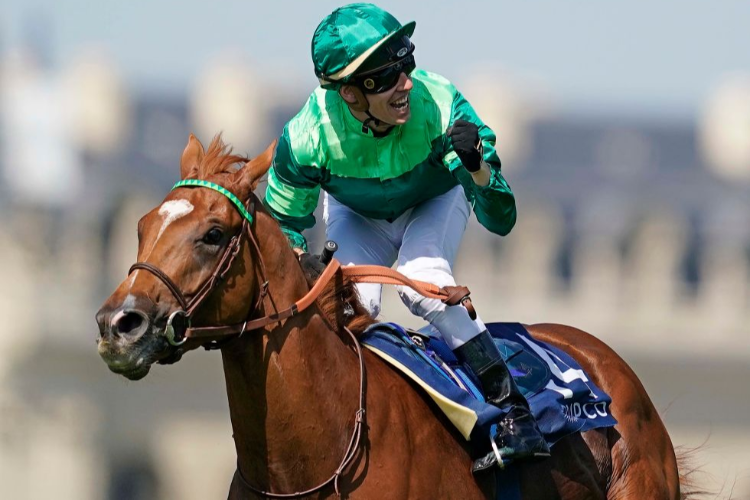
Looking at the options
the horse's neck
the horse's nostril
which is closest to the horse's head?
the horse's nostril

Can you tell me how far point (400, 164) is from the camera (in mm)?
6746

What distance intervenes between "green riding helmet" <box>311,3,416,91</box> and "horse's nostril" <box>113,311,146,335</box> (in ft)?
4.78

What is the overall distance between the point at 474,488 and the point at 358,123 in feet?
5.00

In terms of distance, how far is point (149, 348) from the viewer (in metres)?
5.59

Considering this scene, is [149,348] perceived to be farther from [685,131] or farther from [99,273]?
[685,131]

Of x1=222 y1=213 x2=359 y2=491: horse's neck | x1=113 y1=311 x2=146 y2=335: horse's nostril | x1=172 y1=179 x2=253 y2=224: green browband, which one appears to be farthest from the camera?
x1=222 y1=213 x2=359 y2=491: horse's neck

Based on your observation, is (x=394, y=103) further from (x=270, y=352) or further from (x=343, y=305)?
(x=270, y=352)

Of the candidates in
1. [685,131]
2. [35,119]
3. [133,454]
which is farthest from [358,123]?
[35,119]

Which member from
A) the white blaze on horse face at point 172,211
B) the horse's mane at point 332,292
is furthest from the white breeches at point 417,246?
the white blaze on horse face at point 172,211

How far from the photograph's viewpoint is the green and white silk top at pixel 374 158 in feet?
22.0

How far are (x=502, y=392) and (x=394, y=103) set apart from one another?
1260mm

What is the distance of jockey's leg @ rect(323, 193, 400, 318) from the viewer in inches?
281

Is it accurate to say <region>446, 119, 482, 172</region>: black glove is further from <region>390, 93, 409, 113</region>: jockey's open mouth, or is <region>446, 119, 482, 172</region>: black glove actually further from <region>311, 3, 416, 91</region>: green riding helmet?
<region>311, 3, 416, 91</region>: green riding helmet

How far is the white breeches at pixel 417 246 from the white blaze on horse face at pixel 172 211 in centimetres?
122
